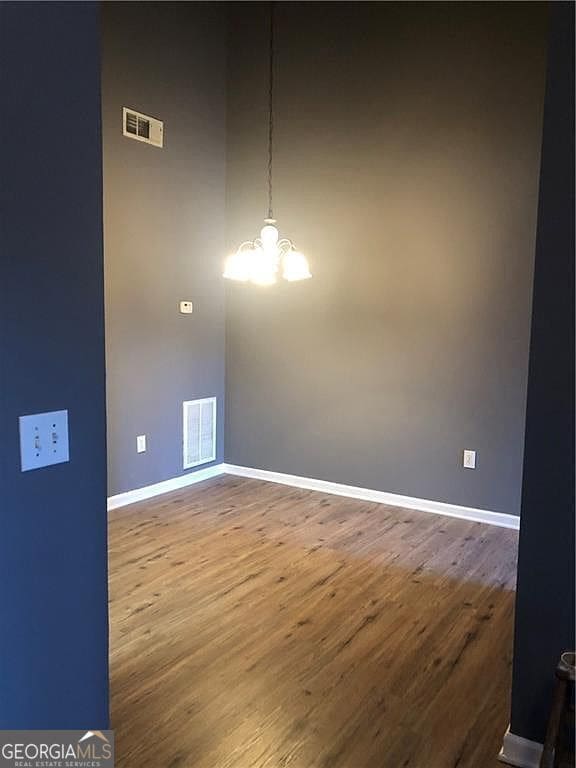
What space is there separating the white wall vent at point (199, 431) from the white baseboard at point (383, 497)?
29cm

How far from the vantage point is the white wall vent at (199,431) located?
4.77 m

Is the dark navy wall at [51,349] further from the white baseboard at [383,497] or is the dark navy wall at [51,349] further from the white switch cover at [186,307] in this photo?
the white switch cover at [186,307]

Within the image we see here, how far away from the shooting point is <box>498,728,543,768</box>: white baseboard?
1879 mm

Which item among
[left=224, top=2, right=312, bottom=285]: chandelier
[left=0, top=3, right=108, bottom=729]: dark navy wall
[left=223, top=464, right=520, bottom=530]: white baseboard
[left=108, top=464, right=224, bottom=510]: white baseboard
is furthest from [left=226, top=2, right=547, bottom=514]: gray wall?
[left=0, top=3, right=108, bottom=729]: dark navy wall

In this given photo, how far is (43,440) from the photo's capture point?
1260 millimetres

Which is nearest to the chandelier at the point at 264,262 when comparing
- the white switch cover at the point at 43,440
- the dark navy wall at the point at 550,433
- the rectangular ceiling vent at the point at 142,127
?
the rectangular ceiling vent at the point at 142,127

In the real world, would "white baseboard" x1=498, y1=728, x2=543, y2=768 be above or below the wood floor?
above

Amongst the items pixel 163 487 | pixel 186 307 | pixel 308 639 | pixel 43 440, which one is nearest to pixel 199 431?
pixel 163 487

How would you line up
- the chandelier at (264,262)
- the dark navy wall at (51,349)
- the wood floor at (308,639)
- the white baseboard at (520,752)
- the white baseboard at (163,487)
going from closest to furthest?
the dark navy wall at (51,349), the white baseboard at (520,752), the wood floor at (308,639), the chandelier at (264,262), the white baseboard at (163,487)

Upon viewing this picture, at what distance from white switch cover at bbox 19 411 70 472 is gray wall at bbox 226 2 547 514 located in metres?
3.23

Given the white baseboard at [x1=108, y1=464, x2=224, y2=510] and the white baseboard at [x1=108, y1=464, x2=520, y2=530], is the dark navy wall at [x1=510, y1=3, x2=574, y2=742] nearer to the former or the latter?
the white baseboard at [x1=108, y1=464, x2=520, y2=530]

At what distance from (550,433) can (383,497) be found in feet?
9.16

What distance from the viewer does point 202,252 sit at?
4758 mm

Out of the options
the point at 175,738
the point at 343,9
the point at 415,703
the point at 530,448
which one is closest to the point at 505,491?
the point at 415,703
